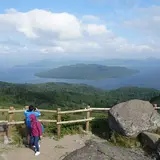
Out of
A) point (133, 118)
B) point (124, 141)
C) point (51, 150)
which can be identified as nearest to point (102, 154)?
point (124, 141)

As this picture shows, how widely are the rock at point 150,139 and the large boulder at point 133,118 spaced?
0.39 meters

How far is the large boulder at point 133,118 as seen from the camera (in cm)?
1307

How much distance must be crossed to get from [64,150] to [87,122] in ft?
8.99

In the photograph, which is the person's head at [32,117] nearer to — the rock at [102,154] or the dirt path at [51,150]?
the dirt path at [51,150]

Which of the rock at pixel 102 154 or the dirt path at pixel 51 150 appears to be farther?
the dirt path at pixel 51 150

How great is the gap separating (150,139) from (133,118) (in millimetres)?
1417

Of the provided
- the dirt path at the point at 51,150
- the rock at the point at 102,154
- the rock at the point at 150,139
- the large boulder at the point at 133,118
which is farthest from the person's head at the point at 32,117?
the rock at the point at 150,139

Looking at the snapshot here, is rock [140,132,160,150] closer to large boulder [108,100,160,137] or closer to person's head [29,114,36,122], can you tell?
large boulder [108,100,160,137]

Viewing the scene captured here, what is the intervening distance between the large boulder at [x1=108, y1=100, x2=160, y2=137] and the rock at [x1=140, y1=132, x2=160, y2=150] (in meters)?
0.39

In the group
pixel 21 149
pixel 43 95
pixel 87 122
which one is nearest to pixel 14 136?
pixel 21 149

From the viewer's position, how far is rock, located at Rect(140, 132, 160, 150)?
39.4ft

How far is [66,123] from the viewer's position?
14758 millimetres

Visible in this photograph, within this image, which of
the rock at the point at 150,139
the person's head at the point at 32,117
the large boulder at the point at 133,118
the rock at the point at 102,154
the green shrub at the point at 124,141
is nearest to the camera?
the rock at the point at 102,154

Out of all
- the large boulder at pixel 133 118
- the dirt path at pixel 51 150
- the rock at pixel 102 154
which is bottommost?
the dirt path at pixel 51 150
